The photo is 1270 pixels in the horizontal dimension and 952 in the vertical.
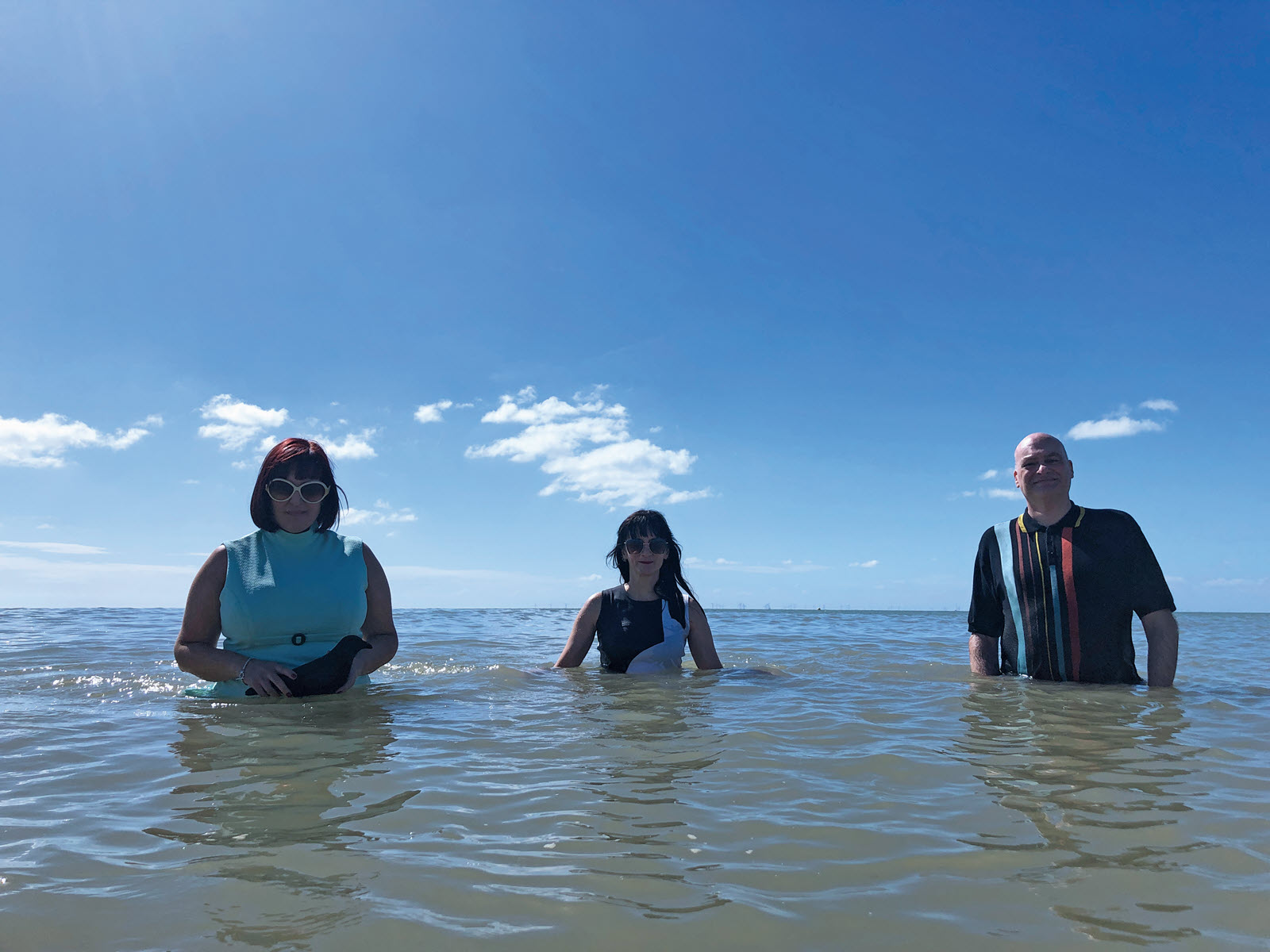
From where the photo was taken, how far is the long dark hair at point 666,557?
275 inches

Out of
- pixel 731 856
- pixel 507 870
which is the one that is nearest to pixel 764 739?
pixel 731 856

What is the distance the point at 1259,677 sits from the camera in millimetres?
8078

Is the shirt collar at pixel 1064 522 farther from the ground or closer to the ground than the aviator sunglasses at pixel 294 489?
closer to the ground

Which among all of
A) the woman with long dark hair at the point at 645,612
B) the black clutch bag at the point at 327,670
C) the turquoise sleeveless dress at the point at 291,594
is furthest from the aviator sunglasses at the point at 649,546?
the black clutch bag at the point at 327,670

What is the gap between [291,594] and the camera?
487cm

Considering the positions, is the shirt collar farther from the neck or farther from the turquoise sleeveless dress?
the turquoise sleeveless dress

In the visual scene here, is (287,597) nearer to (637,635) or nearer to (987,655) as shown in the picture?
(637,635)

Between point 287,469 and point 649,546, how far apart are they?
3.17 m

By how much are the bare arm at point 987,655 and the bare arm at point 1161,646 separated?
113cm

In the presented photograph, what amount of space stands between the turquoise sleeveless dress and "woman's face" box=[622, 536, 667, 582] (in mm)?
2572

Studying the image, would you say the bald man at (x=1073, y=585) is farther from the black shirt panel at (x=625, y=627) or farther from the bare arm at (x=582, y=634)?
the bare arm at (x=582, y=634)

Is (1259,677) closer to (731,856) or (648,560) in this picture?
(648,560)

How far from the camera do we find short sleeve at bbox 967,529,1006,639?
6.45 meters

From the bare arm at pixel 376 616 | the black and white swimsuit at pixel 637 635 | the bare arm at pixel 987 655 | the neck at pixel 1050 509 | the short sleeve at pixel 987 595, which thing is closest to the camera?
the bare arm at pixel 376 616
